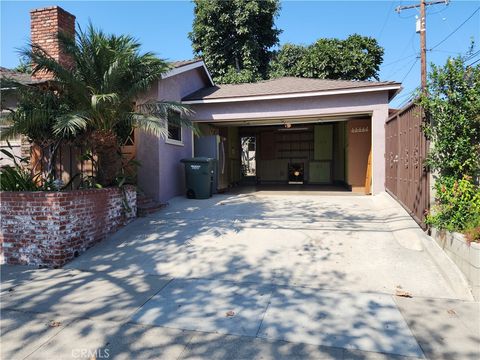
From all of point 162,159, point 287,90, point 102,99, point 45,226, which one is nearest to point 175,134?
point 162,159

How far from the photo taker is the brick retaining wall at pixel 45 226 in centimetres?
548

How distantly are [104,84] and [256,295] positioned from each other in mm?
4800

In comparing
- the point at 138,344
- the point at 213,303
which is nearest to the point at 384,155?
the point at 213,303

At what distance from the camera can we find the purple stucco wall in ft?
29.6

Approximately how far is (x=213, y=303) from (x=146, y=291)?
97cm

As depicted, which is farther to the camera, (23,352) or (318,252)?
(318,252)

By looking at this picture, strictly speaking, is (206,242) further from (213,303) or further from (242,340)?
(242,340)

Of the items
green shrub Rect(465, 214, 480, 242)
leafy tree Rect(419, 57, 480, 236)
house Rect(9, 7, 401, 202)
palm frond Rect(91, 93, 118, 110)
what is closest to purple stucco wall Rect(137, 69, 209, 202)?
house Rect(9, 7, 401, 202)

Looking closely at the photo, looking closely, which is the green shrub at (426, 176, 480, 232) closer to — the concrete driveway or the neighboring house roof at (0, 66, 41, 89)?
the concrete driveway

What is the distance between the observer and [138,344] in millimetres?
3139

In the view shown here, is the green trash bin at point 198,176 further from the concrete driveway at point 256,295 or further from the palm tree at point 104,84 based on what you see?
the concrete driveway at point 256,295

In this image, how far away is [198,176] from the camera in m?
9.74

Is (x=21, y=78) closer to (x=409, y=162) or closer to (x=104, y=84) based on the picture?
(x=104, y=84)

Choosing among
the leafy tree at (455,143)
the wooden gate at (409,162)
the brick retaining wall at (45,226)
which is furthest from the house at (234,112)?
the leafy tree at (455,143)
